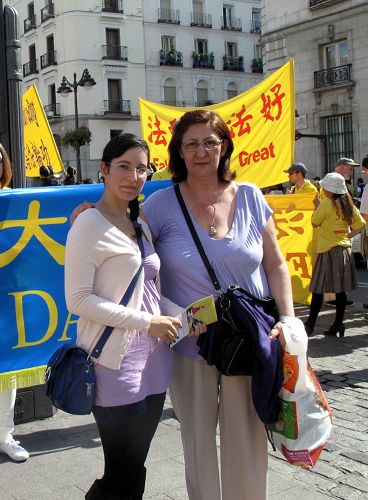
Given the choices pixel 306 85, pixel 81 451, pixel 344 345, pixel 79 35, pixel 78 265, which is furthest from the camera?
pixel 79 35

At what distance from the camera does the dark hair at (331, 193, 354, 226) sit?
695cm

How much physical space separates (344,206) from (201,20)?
4447 cm

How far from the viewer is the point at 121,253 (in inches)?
95.7

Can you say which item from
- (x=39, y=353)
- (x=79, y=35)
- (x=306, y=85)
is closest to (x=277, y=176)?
(x=39, y=353)

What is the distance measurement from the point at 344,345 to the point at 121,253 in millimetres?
4796

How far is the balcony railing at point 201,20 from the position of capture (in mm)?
47844

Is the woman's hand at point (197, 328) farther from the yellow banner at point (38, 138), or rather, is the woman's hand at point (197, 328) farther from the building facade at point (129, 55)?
the building facade at point (129, 55)

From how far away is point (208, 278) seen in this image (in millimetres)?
2631

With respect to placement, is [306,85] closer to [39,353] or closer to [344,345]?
[344,345]

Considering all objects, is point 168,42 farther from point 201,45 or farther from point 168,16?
point 201,45

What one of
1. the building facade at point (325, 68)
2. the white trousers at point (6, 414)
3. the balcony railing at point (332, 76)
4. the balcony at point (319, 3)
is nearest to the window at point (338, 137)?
the building facade at point (325, 68)

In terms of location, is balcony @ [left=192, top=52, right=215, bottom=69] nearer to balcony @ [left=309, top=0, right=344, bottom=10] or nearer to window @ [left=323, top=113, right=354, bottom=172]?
balcony @ [left=309, top=0, right=344, bottom=10]

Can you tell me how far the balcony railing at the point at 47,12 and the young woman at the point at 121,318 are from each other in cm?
4696

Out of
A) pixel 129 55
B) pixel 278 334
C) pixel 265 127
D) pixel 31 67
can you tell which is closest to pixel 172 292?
pixel 278 334
